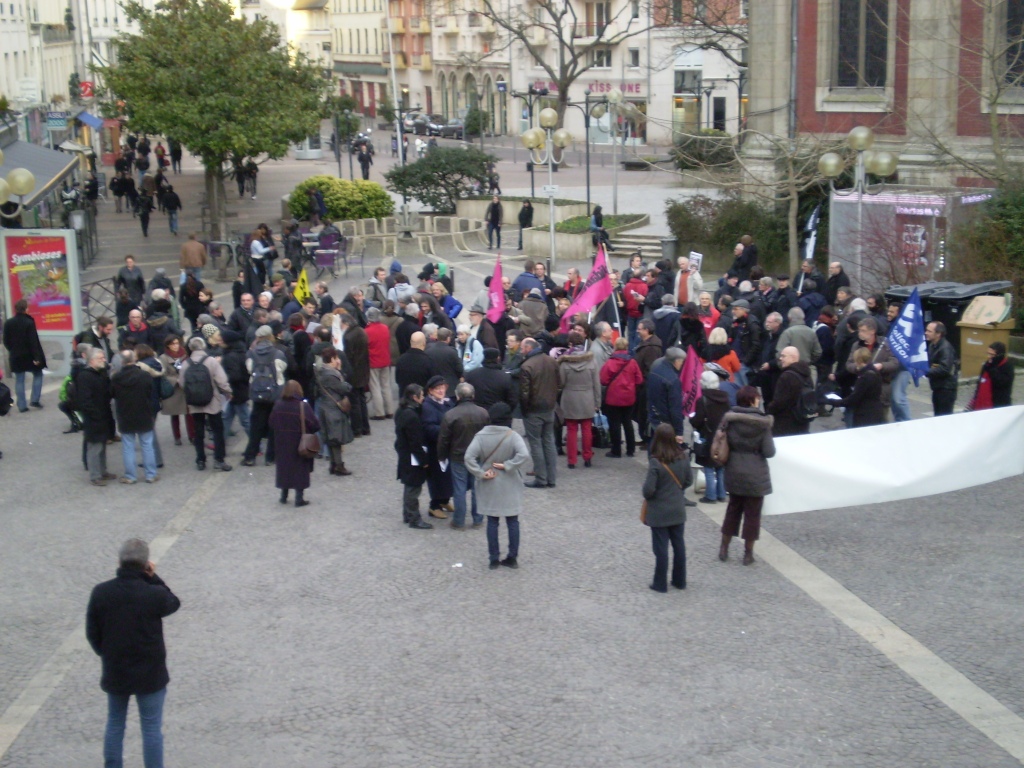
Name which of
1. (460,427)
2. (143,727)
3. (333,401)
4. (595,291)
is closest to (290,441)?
(333,401)

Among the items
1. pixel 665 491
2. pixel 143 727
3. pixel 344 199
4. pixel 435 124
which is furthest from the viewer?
pixel 435 124

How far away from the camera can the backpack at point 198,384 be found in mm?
13789

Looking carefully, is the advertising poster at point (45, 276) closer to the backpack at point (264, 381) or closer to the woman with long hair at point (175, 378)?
the woman with long hair at point (175, 378)

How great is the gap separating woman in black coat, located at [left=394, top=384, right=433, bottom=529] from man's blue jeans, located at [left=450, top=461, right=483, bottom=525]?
286 millimetres

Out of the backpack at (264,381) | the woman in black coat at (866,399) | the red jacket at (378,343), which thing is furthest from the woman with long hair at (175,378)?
the woman in black coat at (866,399)

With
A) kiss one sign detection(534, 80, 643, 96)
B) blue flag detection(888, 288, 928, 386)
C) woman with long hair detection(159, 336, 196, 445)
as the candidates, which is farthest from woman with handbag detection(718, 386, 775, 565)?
kiss one sign detection(534, 80, 643, 96)

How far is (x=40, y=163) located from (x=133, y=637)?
2571 cm

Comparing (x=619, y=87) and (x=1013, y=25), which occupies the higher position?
(x=619, y=87)

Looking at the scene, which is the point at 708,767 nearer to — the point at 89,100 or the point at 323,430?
the point at 323,430

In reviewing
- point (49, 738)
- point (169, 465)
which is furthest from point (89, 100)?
point (49, 738)

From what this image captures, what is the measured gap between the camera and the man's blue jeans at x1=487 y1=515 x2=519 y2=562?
34.9ft

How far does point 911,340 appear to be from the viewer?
13461 millimetres

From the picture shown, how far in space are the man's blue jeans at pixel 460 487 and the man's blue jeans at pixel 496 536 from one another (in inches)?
37.3

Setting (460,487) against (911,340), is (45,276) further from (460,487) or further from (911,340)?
(911,340)
